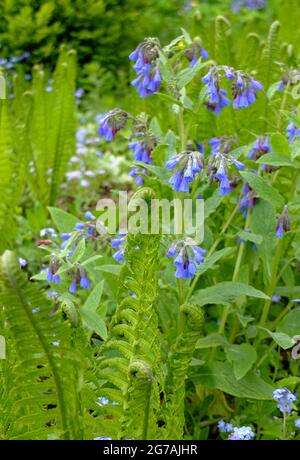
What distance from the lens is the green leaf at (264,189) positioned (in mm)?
1741

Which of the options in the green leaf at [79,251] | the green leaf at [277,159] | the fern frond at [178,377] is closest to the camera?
the fern frond at [178,377]

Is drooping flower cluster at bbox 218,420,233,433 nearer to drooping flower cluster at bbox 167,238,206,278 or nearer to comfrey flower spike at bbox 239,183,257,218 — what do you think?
drooping flower cluster at bbox 167,238,206,278

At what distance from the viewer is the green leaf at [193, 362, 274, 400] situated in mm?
1759

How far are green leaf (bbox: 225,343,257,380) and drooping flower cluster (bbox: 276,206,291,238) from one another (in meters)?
0.30

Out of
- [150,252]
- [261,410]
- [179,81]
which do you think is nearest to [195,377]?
[261,410]

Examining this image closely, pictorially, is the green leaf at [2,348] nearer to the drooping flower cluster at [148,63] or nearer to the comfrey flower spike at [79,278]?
the comfrey flower spike at [79,278]

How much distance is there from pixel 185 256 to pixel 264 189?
1.02ft

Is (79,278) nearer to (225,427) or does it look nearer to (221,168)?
(221,168)

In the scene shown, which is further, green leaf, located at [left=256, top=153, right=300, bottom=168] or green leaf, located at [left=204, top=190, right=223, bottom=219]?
green leaf, located at [left=204, top=190, right=223, bottom=219]

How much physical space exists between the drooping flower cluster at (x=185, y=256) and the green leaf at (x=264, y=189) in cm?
26

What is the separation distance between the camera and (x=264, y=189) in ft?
5.76

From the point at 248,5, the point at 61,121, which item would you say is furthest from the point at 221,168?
the point at 248,5

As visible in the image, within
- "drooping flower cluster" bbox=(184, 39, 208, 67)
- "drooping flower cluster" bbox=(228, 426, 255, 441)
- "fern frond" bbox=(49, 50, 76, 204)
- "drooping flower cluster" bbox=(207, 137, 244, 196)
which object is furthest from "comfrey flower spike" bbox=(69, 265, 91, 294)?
"fern frond" bbox=(49, 50, 76, 204)

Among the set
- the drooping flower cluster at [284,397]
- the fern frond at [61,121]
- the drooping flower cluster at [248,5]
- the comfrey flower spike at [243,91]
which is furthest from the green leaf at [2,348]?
the drooping flower cluster at [248,5]
